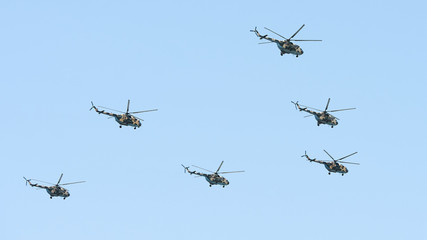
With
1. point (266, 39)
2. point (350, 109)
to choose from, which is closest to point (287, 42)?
point (266, 39)

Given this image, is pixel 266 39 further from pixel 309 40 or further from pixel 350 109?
pixel 350 109

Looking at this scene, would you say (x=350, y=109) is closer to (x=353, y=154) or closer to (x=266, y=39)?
(x=353, y=154)

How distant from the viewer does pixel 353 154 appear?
650ft

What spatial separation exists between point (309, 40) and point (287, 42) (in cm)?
694

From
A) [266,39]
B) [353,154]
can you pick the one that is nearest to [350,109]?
[353,154]

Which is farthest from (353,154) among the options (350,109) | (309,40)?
(309,40)

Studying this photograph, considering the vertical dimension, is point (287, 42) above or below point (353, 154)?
above

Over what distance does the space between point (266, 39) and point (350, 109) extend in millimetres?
24102

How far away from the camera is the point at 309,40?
18950 centimetres

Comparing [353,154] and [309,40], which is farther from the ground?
[309,40]

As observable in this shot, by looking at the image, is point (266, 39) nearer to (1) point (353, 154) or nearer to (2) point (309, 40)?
(2) point (309, 40)

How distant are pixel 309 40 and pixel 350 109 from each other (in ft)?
63.0

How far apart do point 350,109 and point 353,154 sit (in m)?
9.67

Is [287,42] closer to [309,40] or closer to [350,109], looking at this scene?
[309,40]
